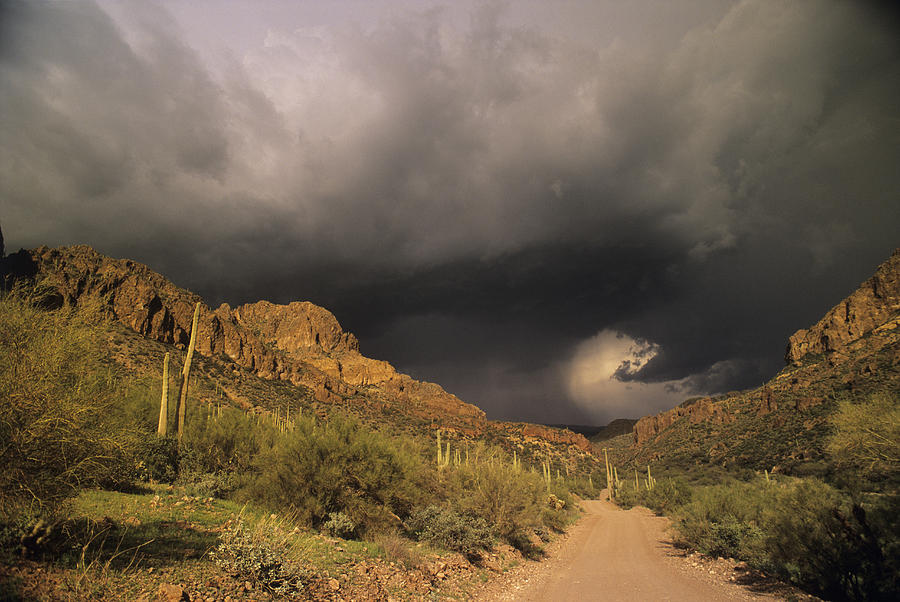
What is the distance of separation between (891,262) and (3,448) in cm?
10541

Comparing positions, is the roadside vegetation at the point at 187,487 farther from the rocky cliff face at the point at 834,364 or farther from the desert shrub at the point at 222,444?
the rocky cliff face at the point at 834,364

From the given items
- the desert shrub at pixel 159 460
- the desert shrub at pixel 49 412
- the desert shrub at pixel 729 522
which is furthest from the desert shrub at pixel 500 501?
the desert shrub at pixel 49 412

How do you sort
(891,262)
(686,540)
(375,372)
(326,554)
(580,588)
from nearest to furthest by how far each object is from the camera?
(326,554) < (580,588) < (686,540) < (891,262) < (375,372)

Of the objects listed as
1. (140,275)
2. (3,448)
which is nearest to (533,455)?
(3,448)

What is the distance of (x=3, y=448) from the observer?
5.30 m

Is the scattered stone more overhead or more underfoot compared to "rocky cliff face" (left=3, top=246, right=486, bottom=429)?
more underfoot

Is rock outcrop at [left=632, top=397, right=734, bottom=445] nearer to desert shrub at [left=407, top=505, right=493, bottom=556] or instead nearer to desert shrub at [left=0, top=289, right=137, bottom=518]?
desert shrub at [left=407, top=505, right=493, bottom=556]

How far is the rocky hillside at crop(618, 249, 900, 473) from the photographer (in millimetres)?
39688

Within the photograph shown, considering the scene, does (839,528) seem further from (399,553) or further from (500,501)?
(500,501)

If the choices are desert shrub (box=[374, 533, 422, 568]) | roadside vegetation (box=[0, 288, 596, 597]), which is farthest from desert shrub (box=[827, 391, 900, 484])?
desert shrub (box=[374, 533, 422, 568])

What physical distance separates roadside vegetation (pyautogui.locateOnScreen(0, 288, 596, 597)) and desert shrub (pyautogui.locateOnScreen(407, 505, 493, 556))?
5cm

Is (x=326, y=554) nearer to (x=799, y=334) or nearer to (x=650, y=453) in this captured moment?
(x=650, y=453)

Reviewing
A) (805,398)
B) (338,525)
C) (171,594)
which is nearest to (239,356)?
(338,525)

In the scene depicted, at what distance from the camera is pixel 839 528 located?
9.84 m
